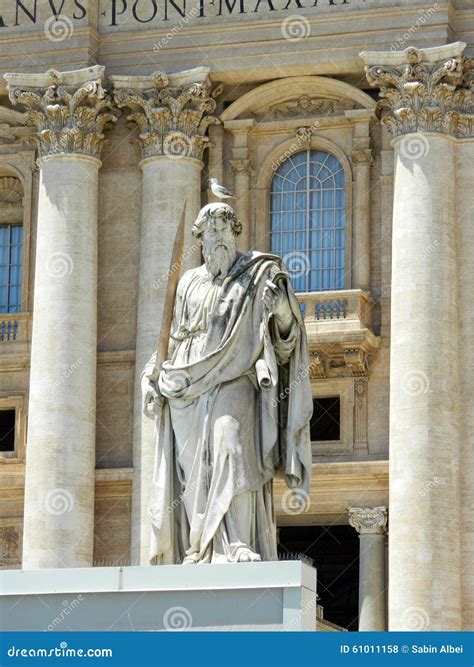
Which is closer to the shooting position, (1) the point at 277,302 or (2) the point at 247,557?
(2) the point at 247,557

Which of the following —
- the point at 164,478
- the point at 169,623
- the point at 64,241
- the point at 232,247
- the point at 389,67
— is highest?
the point at 389,67

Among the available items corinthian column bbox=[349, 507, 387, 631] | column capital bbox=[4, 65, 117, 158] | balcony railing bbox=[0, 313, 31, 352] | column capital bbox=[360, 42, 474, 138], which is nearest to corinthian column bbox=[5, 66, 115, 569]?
column capital bbox=[4, 65, 117, 158]

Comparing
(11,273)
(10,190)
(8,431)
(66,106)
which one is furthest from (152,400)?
(10,190)

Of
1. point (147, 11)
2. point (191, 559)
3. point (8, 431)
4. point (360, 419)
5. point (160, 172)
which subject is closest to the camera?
point (191, 559)

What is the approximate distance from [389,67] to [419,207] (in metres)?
2.48

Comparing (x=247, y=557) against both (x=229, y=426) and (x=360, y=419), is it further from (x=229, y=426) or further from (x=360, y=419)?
(x=360, y=419)

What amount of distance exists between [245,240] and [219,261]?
18.2 meters

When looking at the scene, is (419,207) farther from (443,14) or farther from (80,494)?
(80,494)

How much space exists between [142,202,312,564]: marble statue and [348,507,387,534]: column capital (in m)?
16.9

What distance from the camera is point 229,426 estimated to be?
17141mm

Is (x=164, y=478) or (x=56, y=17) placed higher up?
(x=56, y=17)

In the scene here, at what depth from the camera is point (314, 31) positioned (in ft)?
117

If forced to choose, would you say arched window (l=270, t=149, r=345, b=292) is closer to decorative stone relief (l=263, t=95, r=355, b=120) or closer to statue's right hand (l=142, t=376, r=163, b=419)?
decorative stone relief (l=263, t=95, r=355, b=120)

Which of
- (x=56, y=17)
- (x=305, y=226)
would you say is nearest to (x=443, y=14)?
(x=305, y=226)
